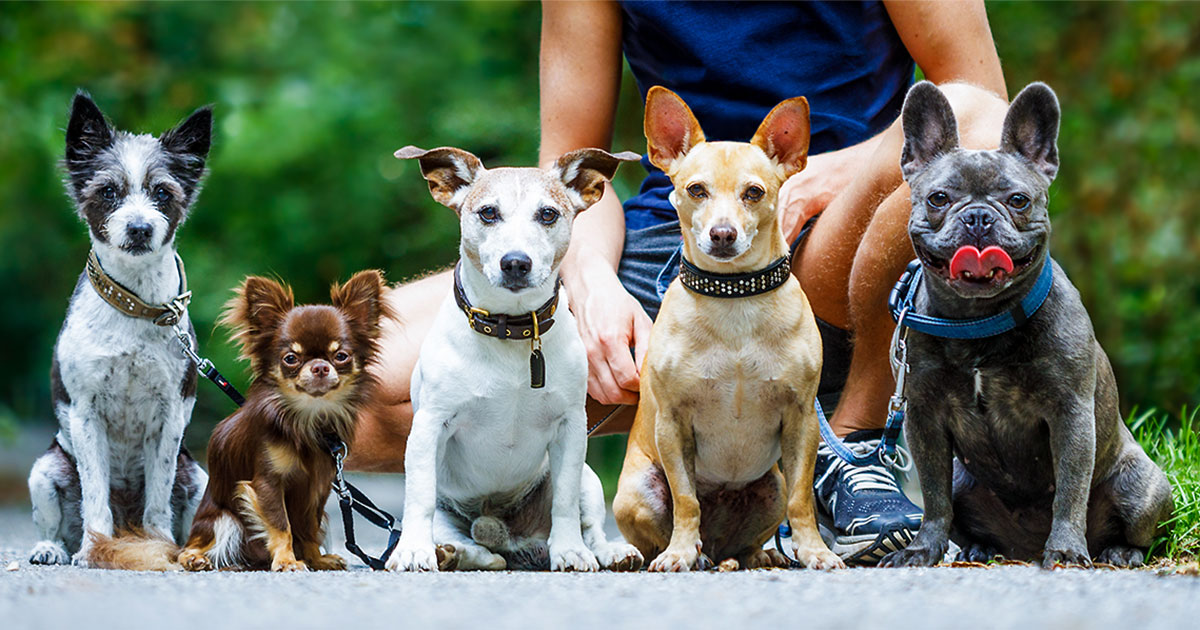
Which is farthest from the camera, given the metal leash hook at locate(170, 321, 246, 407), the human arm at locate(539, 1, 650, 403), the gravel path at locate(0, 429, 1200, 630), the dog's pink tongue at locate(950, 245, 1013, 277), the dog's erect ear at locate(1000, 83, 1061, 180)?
the human arm at locate(539, 1, 650, 403)

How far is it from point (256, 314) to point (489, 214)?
0.75 m

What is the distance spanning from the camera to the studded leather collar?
10.7 ft

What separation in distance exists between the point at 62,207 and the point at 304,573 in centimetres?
1033

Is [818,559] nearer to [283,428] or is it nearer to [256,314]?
[283,428]

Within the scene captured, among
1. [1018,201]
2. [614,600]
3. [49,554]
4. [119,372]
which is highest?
[1018,201]

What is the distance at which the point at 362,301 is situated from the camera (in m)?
3.48

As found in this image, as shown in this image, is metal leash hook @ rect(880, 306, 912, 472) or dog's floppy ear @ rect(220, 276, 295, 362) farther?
dog's floppy ear @ rect(220, 276, 295, 362)

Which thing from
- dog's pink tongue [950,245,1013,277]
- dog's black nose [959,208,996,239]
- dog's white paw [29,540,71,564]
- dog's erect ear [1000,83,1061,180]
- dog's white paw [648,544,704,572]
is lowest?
dog's white paw [29,540,71,564]

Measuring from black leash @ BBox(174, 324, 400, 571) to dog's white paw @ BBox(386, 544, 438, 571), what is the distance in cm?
33

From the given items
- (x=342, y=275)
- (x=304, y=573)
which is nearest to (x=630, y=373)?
(x=304, y=573)

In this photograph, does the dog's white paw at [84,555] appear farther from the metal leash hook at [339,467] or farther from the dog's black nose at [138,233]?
the dog's black nose at [138,233]

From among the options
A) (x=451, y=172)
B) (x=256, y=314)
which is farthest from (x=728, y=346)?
(x=256, y=314)

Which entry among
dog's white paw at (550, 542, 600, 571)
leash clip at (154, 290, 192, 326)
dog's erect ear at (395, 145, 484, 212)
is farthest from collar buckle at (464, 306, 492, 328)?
leash clip at (154, 290, 192, 326)

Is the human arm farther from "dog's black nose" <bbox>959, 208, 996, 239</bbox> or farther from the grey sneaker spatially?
"dog's black nose" <bbox>959, 208, 996, 239</bbox>
